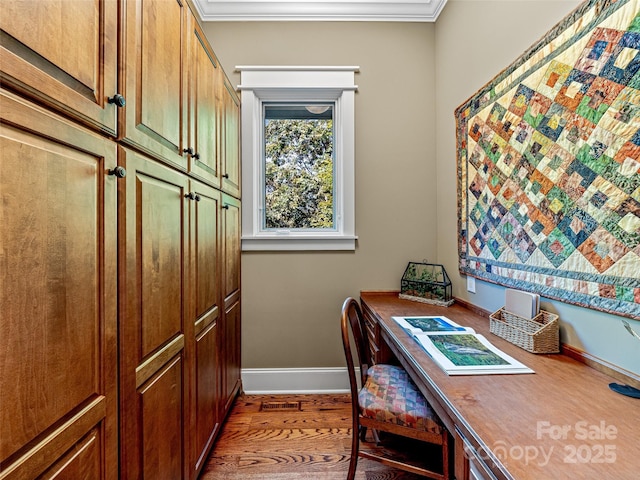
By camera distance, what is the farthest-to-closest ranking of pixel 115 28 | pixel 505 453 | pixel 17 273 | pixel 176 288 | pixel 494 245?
pixel 494 245 < pixel 176 288 < pixel 115 28 < pixel 505 453 < pixel 17 273

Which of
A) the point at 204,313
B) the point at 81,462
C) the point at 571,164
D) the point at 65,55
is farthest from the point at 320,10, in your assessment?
the point at 81,462

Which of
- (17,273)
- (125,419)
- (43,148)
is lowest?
(125,419)

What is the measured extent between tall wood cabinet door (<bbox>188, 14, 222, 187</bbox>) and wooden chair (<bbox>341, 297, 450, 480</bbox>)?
3.25 ft

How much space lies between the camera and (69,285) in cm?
68

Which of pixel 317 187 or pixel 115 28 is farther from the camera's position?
pixel 317 187

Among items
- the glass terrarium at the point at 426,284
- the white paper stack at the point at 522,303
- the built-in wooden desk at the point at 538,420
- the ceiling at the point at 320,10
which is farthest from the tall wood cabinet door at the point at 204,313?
the ceiling at the point at 320,10

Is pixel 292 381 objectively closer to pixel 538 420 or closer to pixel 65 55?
pixel 538 420

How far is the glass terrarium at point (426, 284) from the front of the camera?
2.09 metres

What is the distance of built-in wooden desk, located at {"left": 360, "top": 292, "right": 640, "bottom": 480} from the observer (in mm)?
641

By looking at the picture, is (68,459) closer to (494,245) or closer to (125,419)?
(125,419)

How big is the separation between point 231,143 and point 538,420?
2.06 m

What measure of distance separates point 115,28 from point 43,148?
1.45 feet

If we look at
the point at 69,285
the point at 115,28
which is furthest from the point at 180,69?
the point at 69,285

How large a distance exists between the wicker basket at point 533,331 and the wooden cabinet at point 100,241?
1.38m
